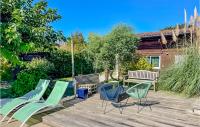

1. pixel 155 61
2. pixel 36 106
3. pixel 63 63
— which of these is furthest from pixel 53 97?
pixel 63 63

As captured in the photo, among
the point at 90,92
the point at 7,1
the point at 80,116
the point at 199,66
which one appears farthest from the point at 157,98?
the point at 7,1

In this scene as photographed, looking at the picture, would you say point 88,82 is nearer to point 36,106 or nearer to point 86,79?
point 86,79

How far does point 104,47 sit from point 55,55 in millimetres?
7741

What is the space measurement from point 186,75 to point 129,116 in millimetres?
3435

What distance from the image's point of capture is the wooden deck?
22.8ft

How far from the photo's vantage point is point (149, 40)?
19266 mm

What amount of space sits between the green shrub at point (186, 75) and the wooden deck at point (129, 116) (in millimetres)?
533

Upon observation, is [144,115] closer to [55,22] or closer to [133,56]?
[55,22]

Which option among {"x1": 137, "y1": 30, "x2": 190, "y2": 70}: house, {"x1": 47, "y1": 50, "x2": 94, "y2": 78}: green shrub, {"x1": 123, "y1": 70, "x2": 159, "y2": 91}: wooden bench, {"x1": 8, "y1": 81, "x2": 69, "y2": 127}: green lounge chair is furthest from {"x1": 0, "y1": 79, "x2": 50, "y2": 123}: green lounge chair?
{"x1": 47, "y1": 50, "x2": 94, "y2": 78}: green shrub

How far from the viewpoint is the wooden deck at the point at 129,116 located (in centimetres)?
695

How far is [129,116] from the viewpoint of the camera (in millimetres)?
7582

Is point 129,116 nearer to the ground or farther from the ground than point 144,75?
nearer to the ground

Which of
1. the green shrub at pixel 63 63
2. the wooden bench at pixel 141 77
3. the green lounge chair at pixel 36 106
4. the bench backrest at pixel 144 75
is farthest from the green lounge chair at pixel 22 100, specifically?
the green shrub at pixel 63 63

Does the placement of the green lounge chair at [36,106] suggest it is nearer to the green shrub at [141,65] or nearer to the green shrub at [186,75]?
the green shrub at [186,75]
